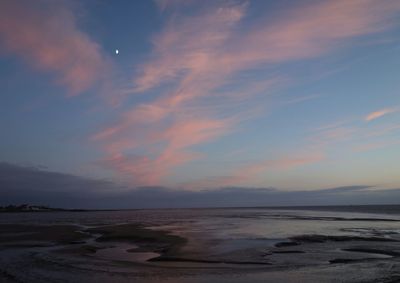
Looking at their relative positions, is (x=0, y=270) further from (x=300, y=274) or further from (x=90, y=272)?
(x=300, y=274)

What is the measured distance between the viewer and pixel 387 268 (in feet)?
64.4

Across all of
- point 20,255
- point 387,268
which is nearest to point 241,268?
point 387,268

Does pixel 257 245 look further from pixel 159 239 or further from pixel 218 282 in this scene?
pixel 218 282

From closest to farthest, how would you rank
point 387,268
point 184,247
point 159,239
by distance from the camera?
point 387,268
point 184,247
point 159,239

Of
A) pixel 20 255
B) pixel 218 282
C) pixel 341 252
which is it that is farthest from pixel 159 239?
pixel 218 282

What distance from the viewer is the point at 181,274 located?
18625 millimetres

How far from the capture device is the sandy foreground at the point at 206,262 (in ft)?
58.7

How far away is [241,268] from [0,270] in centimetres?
1065

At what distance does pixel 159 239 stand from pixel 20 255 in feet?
41.5

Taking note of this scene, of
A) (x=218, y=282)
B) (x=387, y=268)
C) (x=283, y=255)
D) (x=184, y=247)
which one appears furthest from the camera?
(x=184, y=247)

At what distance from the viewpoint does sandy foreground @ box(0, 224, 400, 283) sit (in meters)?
17.9

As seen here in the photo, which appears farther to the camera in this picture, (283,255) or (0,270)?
(283,255)

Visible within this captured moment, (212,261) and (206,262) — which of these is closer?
(206,262)

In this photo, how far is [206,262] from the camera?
2247 centimetres
